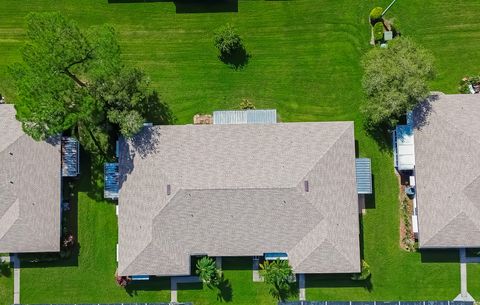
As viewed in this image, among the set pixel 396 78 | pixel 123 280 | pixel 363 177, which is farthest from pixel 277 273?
pixel 396 78

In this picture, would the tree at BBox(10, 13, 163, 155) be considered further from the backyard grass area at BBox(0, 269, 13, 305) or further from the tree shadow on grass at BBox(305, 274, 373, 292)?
the tree shadow on grass at BBox(305, 274, 373, 292)

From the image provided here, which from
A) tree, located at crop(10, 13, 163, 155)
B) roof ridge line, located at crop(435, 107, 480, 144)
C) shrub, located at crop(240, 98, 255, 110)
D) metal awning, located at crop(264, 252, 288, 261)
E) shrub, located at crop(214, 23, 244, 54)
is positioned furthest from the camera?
shrub, located at crop(240, 98, 255, 110)

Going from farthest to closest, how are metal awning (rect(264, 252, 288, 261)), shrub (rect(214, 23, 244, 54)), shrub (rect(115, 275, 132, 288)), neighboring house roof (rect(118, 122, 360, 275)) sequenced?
1. shrub (rect(214, 23, 244, 54))
2. shrub (rect(115, 275, 132, 288))
3. metal awning (rect(264, 252, 288, 261))
4. neighboring house roof (rect(118, 122, 360, 275))

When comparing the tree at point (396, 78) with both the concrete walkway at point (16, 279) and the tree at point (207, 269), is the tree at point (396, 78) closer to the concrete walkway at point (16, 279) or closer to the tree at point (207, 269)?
the tree at point (207, 269)

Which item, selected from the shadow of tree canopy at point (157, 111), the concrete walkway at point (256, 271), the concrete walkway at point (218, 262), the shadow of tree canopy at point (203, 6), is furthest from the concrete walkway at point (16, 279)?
the shadow of tree canopy at point (203, 6)

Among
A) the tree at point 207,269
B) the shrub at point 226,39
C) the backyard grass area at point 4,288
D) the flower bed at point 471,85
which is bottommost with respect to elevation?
the backyard grass area at point 4,288

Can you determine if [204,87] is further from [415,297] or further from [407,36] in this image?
[415,297]

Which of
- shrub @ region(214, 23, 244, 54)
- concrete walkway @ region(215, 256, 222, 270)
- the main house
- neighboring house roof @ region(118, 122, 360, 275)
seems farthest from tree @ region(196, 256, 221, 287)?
shrub @ region(214, 23, 244, 54)
